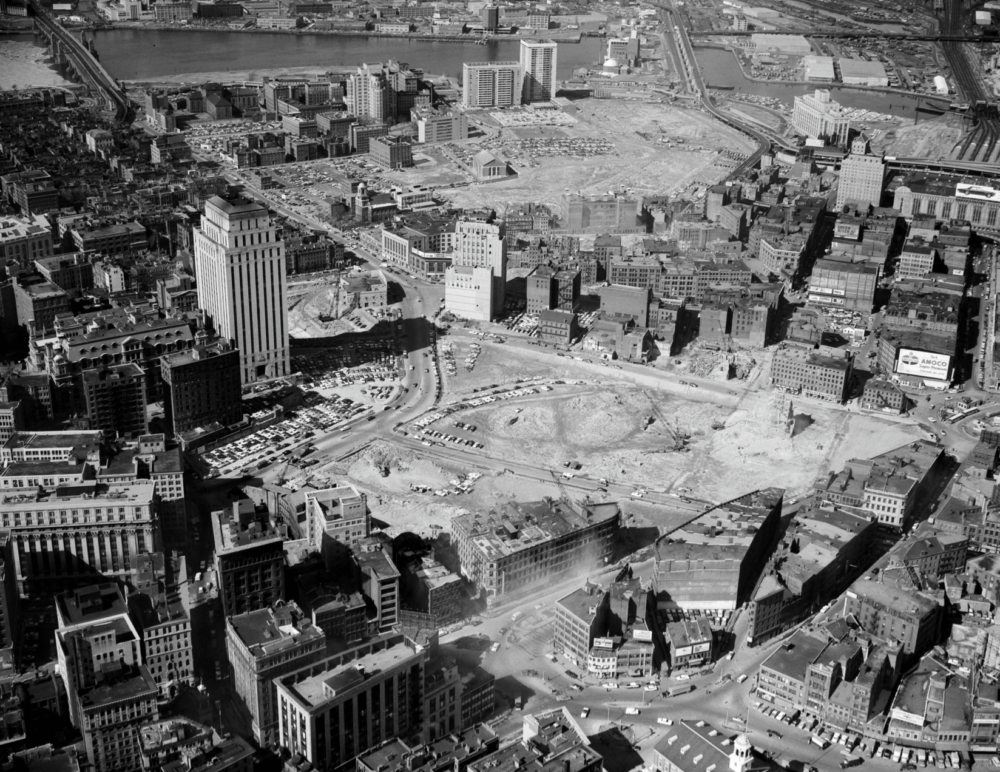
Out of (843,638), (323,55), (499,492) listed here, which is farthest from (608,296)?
(323,55)

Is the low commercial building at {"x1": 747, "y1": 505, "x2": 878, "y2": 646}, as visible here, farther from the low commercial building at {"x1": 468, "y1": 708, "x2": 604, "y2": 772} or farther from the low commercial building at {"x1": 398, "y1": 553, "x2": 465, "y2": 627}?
the low commercial building at {"x1": 398, "y1": 553, "x2": 465, "y2": 627}

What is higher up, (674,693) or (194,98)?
(194,98)

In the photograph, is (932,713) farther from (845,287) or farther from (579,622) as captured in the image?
(845,287)

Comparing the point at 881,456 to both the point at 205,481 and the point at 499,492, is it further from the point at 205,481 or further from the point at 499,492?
the point at 205,481

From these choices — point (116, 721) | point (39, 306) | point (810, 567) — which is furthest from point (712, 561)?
point (39, 306)

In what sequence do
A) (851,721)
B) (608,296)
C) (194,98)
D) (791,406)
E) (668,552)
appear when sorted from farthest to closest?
1. (194,98)
2. (608,296)
3. (791,406)
4. (668,552)
5. (851,721)

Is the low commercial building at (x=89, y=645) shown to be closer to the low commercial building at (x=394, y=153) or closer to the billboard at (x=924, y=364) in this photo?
the billboard at (x=924, y=364)
